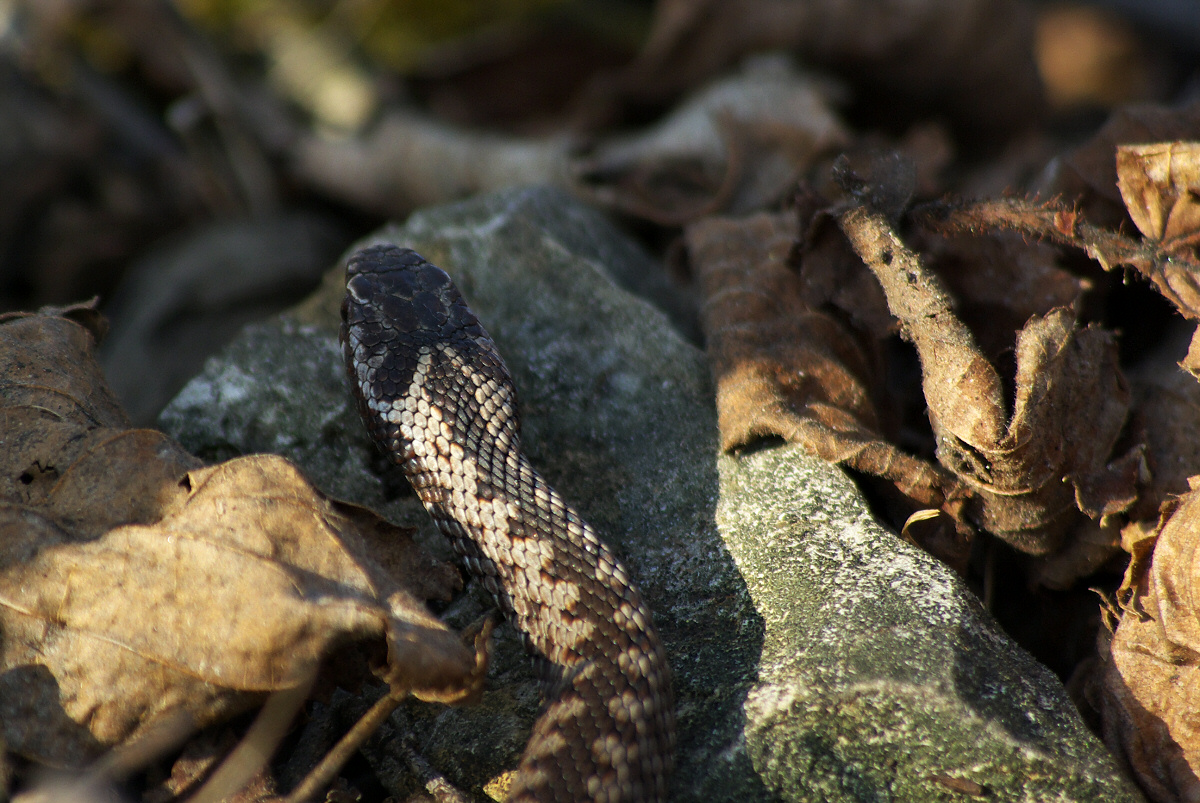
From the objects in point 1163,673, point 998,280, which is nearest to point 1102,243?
point 998,280

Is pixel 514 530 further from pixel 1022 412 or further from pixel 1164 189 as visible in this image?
pixel 1164 189

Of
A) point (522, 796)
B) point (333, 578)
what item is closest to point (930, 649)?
point (522, 796)

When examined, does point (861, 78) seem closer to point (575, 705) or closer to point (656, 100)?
point (656, 100)

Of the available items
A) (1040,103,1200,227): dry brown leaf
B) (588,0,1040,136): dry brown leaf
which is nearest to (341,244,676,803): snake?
(1040,103,1200,227): dry brown leaf

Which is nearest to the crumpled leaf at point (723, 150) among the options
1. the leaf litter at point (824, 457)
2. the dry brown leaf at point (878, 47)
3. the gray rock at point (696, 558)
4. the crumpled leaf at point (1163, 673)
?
the leaf litter at point (824, 457)

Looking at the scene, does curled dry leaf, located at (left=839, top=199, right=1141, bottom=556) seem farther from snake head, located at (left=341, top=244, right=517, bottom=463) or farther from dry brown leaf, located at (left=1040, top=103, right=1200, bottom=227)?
snake head, located at (left=341, top=244, right=517, bottom=463)
